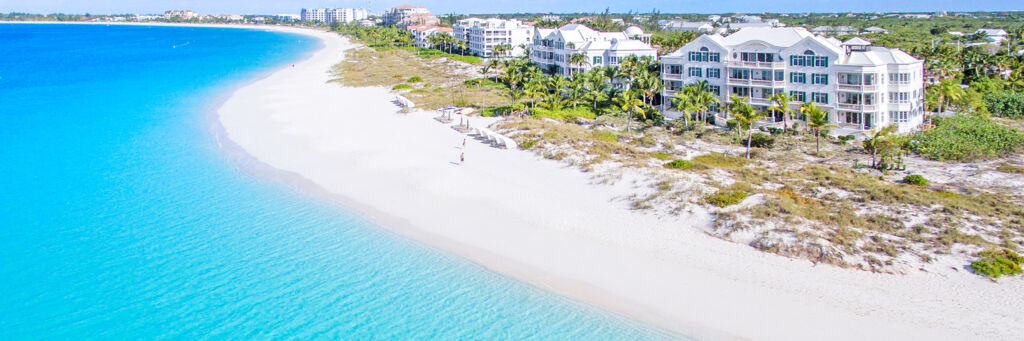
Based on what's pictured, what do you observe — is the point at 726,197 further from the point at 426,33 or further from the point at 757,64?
the point at 426,33

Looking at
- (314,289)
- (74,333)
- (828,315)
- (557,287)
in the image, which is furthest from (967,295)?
(74,333)

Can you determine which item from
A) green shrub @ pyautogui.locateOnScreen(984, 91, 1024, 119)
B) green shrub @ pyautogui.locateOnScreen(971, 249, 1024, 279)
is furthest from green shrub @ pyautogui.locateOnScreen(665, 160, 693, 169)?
green shrub @ pyautogui.locateOnScreen(984, 91, 1024, 119)

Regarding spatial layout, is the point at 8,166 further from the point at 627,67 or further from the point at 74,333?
the point at 627,67

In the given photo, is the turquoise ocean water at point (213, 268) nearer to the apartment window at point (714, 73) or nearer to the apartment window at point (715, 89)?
the apartment window at point (715, 89)

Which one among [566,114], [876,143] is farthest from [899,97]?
[566,114]

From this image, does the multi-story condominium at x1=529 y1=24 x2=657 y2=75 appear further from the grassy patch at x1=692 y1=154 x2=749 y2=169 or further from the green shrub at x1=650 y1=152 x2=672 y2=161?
the grassy patch at x1=692 y1=154 x2=749 y2=169
